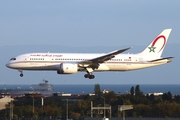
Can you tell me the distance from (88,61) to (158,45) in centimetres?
1494

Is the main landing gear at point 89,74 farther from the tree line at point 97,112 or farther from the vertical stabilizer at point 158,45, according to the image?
the tree line at point 97,112

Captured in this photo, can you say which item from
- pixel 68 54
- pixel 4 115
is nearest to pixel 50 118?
pixel 4 115

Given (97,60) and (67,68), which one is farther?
(97,60)

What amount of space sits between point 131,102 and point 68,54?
4077cm

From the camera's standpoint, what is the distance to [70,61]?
78.6 metres

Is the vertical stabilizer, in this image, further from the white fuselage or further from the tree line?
the tree line

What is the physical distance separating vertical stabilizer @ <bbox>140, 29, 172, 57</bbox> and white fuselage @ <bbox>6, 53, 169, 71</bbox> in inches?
101

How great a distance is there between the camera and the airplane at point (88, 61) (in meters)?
76.6

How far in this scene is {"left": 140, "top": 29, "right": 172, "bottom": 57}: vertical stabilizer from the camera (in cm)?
8575

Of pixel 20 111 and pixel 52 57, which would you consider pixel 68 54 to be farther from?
pixel 20 111

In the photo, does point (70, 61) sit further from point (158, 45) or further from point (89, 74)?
point (158, 45)

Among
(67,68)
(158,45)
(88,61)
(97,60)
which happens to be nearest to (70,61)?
(67,68)

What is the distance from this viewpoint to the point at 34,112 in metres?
105

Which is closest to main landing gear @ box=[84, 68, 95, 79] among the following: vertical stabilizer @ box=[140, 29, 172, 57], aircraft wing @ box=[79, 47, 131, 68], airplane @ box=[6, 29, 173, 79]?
airplane @ box=[6, 29, 173, 79]
